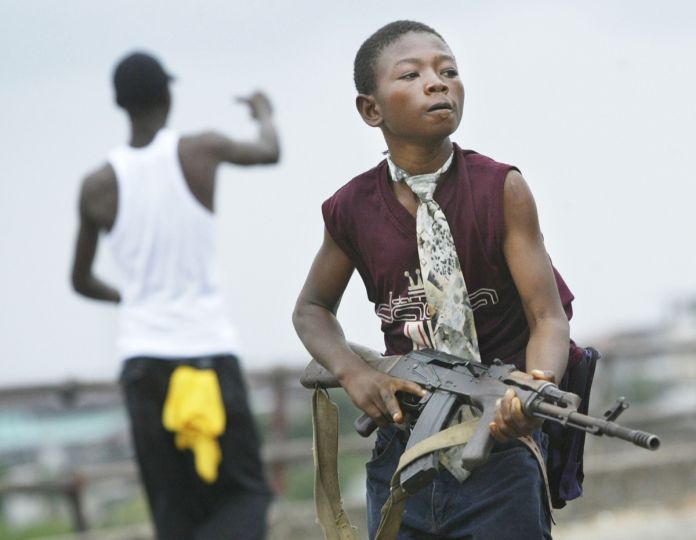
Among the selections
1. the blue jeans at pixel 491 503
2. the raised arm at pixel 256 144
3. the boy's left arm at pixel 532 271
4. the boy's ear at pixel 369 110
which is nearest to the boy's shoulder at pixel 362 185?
the boy's ear at pixel 369 110

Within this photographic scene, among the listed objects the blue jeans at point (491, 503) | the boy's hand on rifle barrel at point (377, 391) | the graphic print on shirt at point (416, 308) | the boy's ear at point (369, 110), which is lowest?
the blue jeans at point (491, 503)

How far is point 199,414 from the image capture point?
5.63 metres

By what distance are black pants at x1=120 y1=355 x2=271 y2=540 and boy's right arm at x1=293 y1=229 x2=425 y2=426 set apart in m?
1.68

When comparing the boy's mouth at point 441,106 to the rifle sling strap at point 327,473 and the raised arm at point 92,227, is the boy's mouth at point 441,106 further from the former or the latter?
the raised arm at point 92,227

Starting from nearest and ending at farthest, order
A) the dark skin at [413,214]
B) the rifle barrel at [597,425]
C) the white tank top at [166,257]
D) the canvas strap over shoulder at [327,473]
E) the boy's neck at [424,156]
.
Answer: the rifle barrel at [597,425] → the dark skin at [413,214] → the boy's neck at [424,156] → the canvas strap over shoulder at [327,473] → the white tank top at [166,257]

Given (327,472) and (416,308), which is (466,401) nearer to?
(416,308)

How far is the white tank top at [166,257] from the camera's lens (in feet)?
18.9

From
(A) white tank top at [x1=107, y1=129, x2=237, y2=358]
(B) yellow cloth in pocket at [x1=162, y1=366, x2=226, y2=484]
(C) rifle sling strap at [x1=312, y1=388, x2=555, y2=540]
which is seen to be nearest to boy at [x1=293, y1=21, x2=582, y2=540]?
(C) rifle sling strap at [x1=312, y1=388, x2=555, y2=540]

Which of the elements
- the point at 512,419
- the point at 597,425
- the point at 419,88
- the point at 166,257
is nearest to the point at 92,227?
the point at 166,257

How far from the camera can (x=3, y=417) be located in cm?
823

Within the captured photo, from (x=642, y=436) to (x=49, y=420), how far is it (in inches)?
223

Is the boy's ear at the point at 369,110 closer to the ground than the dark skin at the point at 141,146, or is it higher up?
higher up

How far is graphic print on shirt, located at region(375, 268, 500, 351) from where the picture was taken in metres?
3.77

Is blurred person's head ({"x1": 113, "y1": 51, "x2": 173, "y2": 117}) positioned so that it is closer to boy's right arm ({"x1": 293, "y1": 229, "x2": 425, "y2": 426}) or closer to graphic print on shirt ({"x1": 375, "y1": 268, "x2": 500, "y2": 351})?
boy's right arm ({"x1": 293, "y1": 229, "x2": 425, "y2": 426})
